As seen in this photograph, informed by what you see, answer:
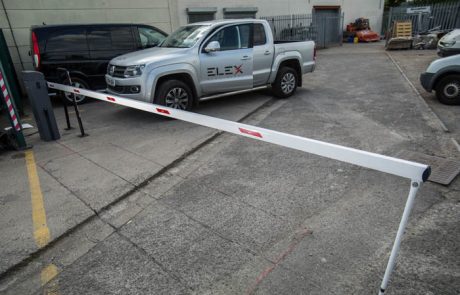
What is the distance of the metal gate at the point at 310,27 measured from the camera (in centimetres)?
1914

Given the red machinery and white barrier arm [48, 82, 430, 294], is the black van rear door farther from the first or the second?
the red machinery

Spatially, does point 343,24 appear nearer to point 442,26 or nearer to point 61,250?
point 442,26

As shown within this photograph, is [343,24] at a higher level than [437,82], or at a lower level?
higher

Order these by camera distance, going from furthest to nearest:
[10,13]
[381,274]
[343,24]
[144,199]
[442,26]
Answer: [343,24], [442,26], [10,13], [144,199], [381,274]

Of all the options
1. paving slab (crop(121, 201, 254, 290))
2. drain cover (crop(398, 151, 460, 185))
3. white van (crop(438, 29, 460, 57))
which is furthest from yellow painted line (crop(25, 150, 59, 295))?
white van (crop(438, 29, 460, 57))

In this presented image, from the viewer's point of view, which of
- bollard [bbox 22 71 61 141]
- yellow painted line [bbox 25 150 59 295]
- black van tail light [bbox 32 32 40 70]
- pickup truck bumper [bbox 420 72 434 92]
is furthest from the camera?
black van tail light [bbox 32 32 40 70]

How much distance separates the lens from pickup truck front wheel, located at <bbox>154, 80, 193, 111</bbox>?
616 cm

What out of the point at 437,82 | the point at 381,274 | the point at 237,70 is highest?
the point at 237,70

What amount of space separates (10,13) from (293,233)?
1138cm

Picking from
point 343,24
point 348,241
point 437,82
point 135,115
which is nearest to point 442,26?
point 343,24

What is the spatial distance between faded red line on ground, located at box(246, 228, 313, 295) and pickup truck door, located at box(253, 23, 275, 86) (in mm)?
5058

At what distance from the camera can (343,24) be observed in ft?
76.5

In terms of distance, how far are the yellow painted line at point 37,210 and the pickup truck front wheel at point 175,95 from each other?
8.31 feet

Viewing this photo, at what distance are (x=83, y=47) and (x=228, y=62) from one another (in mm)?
4385
